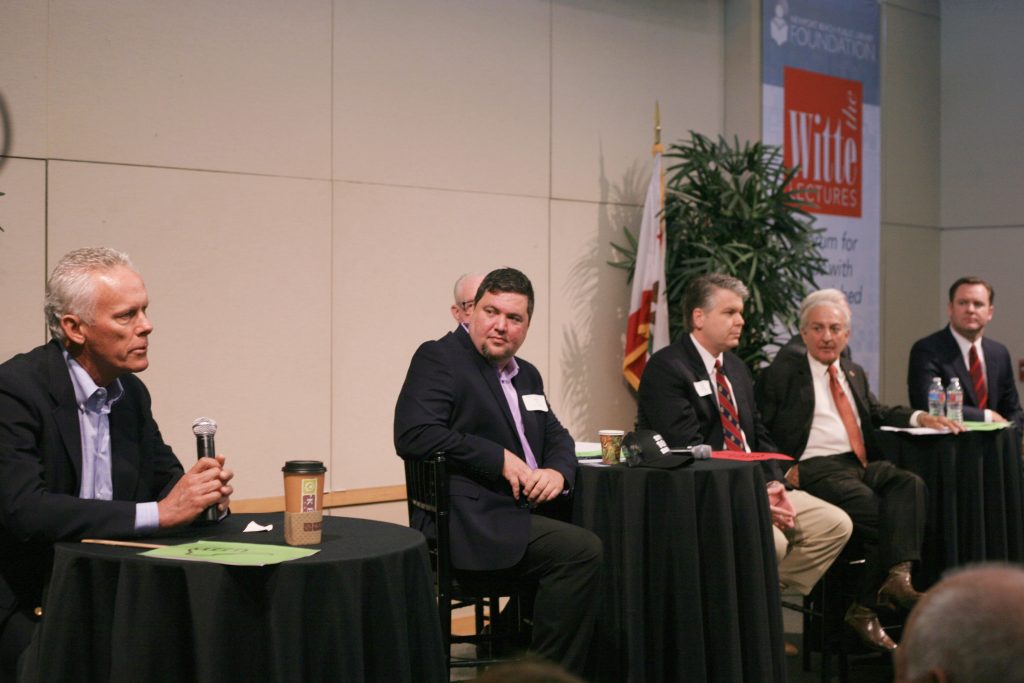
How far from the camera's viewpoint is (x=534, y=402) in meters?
3.87

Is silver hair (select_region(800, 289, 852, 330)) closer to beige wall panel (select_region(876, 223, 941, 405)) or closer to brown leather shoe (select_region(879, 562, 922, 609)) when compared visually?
brown leather shoe (select_region(879, 562, 922, 609))

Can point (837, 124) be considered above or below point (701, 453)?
above

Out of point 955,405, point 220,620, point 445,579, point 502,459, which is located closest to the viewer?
point 220,620

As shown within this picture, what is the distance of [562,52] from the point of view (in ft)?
21.0

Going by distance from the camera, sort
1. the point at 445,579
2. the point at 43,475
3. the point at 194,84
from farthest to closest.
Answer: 1. the point at 194,84
2. the point at 445,579
3. the point at 43,475

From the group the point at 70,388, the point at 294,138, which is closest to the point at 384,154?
the point at 294,138

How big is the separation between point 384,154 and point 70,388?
125 inches

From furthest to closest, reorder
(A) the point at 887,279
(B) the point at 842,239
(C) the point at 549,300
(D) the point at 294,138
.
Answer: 1. (A) the point at 887,279
2. (B) the point at 842,239
3. (C) the point at 549,300
4. (D) the point at 294,138

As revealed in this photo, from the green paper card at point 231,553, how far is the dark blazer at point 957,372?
4.46 metres

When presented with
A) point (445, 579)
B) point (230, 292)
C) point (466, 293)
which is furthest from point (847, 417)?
point (230, 292)

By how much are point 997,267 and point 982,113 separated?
46.3 inches

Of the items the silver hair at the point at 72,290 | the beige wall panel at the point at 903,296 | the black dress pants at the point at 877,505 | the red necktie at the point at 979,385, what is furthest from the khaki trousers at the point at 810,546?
the beige wall panel at the point at 903,296

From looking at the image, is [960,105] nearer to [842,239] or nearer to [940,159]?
[940,159]

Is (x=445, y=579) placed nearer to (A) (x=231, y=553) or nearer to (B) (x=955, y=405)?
(A) (x=231, y=553)
